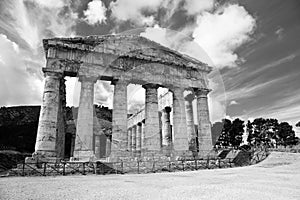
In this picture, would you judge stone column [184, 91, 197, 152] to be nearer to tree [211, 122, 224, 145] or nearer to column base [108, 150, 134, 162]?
tree [211, 122, 224, 145]

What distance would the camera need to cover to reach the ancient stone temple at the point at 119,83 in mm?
17062

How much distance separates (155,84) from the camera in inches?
838

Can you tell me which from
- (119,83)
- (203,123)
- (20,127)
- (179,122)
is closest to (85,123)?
(119,83)

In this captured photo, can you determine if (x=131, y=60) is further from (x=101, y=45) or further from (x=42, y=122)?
(x=42, y=122)

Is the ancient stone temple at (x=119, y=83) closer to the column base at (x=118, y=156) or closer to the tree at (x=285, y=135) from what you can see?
the column base at (x=118, y=156)

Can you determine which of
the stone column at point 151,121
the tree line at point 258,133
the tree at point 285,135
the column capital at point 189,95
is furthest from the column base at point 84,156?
the tree at point 285,135

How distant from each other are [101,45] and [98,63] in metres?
1.84

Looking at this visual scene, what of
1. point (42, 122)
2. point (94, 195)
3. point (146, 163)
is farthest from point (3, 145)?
point (94, 195)

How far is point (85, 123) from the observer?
690 inches

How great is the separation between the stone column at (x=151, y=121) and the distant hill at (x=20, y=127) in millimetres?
20694

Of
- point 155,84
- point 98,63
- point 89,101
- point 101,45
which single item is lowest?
point 89,101

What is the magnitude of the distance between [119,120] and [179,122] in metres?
6.50

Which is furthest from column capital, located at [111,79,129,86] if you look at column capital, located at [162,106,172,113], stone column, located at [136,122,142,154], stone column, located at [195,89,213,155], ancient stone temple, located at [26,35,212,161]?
stone column, located at [136,122,142,154]

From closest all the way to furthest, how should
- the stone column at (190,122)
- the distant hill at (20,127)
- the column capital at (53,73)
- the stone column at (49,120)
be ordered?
the stone column at (49,120) < the column capital at (53,73) < the stone column at (190,122) < the distant hill at (20,127)
